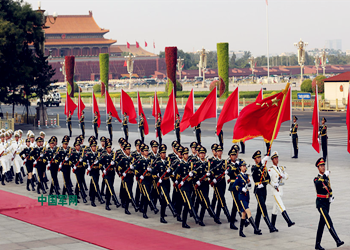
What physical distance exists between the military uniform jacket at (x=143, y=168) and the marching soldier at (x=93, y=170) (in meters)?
1.55

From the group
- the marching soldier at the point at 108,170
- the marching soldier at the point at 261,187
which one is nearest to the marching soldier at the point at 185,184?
the marching soldier at the point at 261,187

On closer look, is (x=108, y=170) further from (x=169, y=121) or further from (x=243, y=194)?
(x=169, y=121)

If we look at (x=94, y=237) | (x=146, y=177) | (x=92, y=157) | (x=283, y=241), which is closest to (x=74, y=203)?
(x=92, y=157)

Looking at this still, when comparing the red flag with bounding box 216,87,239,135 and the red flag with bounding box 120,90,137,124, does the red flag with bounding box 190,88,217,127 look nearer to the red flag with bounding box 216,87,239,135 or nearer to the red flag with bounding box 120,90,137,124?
the red flag with bounding box 216,87,239,135

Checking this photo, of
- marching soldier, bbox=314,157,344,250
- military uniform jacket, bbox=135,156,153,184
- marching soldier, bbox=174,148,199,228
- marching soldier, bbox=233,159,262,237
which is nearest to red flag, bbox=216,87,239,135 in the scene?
military uniform jacket, bbox=135,156,153,184

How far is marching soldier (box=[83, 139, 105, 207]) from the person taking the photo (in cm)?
1414

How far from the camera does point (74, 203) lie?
1461cm

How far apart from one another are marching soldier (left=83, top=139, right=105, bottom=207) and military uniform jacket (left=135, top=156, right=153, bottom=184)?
1.55m

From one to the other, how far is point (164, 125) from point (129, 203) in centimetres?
691

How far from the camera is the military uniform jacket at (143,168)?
1275 centimetres

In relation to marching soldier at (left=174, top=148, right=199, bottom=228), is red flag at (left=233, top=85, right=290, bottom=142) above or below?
above

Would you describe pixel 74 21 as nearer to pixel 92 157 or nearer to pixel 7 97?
pixel 7 97

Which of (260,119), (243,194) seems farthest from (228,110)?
(243,194)

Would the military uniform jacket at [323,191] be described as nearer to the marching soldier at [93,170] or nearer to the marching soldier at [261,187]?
the marching soldier at [261,187]
